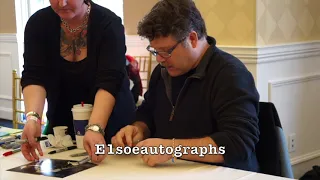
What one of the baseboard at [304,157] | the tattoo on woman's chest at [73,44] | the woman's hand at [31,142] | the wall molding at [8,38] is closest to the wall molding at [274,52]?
the baseboard at [304,157]

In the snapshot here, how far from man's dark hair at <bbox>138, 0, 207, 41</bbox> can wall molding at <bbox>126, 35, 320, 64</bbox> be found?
3.80ft

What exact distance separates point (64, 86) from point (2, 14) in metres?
4.84

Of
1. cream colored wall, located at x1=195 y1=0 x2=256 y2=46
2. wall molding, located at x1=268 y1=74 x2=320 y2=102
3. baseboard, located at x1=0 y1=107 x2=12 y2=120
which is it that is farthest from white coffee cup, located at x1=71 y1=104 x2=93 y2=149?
baseboard, located at x1=0 y1=107 x2=12 y2=120

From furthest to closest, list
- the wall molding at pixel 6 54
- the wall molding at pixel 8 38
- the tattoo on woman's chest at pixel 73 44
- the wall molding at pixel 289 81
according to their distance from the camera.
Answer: the wall molding at pixel 6 54 → the wall molding at pixel 8 38 → the wall molding at pixel 289 81 → the tattoo on woman's chest at pixel 73 44

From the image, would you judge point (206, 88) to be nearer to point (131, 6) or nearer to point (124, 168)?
point (124, 168)

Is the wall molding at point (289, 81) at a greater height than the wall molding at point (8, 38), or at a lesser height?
lesser

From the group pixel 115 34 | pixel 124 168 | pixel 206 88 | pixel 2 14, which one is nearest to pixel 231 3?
pixel 115 34

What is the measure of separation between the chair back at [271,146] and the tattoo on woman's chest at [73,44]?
0.72m

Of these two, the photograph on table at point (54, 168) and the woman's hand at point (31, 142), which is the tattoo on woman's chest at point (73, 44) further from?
the photograph on table at point (54, 168)

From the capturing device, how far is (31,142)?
1.72 m

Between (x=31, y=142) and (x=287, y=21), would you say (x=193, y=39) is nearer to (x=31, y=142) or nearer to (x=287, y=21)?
(x=31, y=142)

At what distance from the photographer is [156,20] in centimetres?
158

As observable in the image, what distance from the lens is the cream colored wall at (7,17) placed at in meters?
6.30

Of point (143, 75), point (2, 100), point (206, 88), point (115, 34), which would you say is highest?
point (115, 34)
